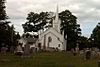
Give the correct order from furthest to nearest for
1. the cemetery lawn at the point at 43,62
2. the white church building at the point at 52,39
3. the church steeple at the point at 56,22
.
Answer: the church steeple at the point at 56,22
the white church building at the point at 52,39
the cemetery lawn at the point at 43,62

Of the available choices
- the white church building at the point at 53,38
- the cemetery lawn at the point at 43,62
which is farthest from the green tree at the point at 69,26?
the cemetery lawn at the point at 43,62

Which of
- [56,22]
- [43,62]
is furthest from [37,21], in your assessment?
[43,62]

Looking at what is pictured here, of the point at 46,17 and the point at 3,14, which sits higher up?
the point at 46,17

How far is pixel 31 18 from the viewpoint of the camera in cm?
12731

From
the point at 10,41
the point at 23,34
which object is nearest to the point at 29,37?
the point at 23,34

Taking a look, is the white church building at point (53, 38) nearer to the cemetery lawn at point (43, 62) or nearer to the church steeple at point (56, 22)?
the church steeple at point (56, 22)

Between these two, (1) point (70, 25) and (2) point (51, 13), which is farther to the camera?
(2) point (51, 13)

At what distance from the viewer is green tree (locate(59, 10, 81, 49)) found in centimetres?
11568

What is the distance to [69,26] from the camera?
117 m

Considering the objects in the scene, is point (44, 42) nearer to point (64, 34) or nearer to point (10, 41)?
point (64, 34)

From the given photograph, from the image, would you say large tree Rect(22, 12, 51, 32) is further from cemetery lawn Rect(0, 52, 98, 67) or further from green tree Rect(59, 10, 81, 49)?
cemetery lawn Rect(0, 52, 98, 67)

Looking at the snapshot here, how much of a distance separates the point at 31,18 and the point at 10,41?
70.7 metres

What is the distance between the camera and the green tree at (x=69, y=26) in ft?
380

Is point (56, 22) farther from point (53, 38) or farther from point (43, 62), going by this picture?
point (43, 62)
